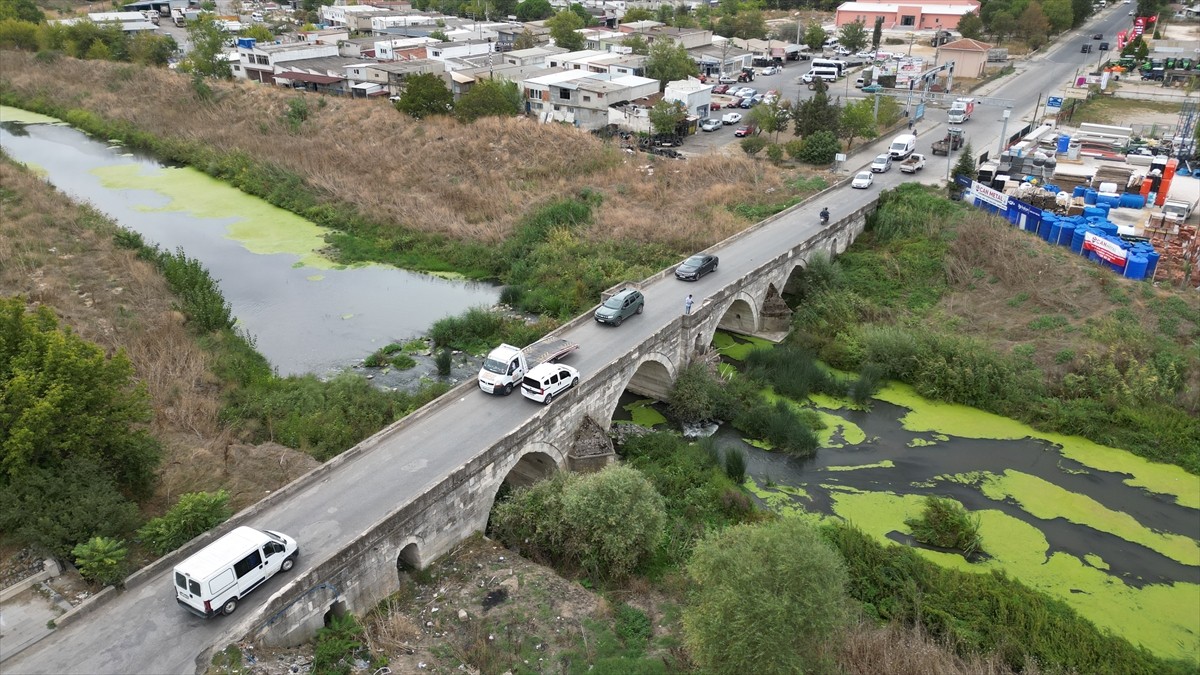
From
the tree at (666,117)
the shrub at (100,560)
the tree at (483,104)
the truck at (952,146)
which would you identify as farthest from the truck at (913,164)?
the shrub at (100,560)

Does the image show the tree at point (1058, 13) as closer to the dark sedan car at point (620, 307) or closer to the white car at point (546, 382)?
the dark sedan car at point (620, 307)

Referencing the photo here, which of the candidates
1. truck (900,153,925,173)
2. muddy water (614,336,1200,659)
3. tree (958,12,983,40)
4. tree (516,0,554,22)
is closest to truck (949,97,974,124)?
truck (900,153,925,173)

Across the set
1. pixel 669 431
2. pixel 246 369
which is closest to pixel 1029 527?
pixel 669 431

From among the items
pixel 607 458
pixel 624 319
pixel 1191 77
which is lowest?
pixel 607 458

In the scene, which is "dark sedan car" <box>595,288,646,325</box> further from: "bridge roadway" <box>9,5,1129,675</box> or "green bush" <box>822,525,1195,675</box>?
"green bush" <box>822,525,1195,675</box>

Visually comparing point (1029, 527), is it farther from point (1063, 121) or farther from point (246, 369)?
point (1063, 121)

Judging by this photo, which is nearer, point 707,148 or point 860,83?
point 707,148
